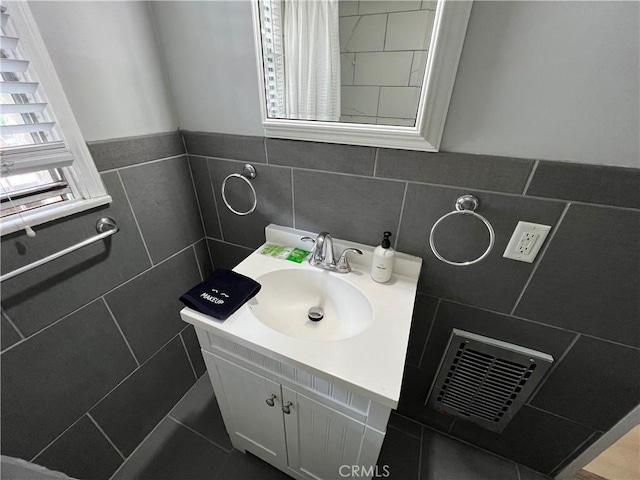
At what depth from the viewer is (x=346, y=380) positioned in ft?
1.96

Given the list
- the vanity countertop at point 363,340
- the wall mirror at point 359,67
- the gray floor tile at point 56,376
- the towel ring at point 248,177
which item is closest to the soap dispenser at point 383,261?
the vanity countertop at point 363,340

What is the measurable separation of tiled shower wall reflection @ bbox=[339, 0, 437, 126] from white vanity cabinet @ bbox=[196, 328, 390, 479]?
2.47 ft

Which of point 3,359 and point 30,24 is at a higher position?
point 30,24

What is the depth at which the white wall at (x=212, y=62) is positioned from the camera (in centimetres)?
83

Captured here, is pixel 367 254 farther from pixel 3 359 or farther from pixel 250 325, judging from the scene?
pixel 3 359

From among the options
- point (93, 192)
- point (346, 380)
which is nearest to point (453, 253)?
point (346, 380)

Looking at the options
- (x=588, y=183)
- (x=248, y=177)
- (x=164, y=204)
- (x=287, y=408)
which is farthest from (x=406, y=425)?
(x=164, y=204)

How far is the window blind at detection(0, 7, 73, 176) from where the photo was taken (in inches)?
24.4

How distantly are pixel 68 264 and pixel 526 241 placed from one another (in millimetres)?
1383

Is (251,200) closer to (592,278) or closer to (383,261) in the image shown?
(383,261)

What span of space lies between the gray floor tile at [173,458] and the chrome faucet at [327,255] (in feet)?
3.30

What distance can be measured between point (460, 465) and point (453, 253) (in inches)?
40.1

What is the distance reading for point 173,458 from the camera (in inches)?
45.4

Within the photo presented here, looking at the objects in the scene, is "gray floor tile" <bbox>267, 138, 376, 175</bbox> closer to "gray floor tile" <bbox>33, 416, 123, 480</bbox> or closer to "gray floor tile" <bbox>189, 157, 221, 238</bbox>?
"gray floor tile" <bbox>189, 157, 221, 238</bbox>
